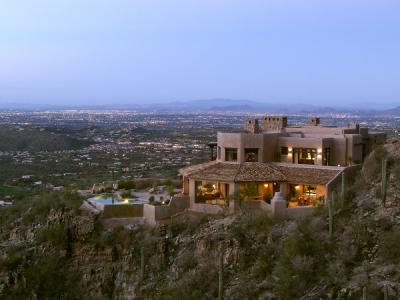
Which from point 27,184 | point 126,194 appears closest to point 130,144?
point 27,184

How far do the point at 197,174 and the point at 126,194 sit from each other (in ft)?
16.3

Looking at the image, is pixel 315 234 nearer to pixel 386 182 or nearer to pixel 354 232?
pixel 354 232


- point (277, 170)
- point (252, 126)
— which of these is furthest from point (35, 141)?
point (277, 170)

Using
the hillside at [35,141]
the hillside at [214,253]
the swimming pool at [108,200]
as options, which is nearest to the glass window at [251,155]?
the hillside at [214,253]

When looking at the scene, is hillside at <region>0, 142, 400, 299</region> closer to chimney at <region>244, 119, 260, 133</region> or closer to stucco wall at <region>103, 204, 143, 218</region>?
stucco wall at <region>103, 204, 143, 218</region>

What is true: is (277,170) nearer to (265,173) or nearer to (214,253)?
(265,173)

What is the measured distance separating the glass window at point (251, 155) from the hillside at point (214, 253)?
4.77 m

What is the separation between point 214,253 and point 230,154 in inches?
302

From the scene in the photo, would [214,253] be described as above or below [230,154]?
below

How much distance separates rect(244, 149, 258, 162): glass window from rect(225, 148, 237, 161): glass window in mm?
600

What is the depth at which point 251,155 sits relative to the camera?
36.0 meters

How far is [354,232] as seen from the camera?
2781 centimetres

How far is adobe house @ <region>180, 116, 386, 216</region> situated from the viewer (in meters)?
32.8

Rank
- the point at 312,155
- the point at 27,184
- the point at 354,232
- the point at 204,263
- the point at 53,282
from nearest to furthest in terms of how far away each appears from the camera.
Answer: the point at 354,232 < the point at 204,263 < the point at 53,282 < the point at 312,155 < the point at 27,184
